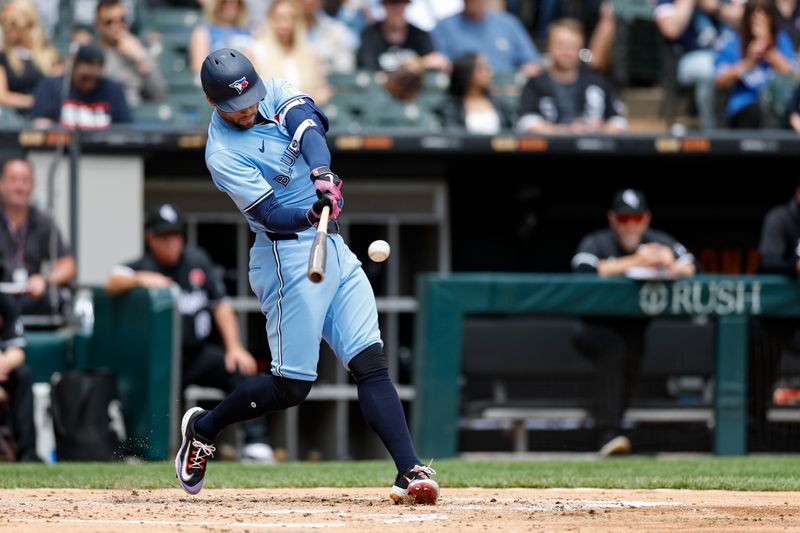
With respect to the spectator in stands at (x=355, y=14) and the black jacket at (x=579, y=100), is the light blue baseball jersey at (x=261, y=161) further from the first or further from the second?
the spectator in stands at (x=355, y=14)

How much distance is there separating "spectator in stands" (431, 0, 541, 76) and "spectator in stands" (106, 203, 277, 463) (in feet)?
9.58

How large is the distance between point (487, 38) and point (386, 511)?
6.59 meters

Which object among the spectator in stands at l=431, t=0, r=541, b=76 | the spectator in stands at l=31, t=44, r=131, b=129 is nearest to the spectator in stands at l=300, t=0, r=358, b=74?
the spectator in stands at l=431, t=0, r=541, b=76

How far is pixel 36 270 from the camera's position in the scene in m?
9.05

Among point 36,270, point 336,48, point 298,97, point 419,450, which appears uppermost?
point 336,48

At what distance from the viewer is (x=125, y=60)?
10.4 metres

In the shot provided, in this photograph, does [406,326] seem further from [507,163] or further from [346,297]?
[346,297]

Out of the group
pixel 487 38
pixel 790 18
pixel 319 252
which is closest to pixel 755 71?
pixel 790 18

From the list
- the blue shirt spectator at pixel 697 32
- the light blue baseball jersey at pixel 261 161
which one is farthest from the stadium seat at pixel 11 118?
the blue shirt spectator at pixel 697 32

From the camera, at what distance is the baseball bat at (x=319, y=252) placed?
4.86 m

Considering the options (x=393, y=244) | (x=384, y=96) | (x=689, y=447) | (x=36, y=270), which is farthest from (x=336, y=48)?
(x=689, y=447)

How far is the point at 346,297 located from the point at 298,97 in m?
0.75

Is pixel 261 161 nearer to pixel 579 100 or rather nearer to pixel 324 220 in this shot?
pixel 324 220

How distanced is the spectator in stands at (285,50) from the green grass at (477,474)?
287 centimetres
